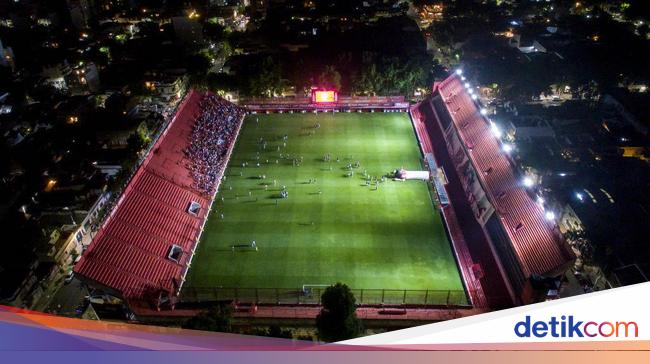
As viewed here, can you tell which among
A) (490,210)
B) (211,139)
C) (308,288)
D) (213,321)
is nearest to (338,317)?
(213,321)

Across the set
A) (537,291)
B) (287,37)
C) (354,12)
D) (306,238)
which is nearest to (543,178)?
(537,291)

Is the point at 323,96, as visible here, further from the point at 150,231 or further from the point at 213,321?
the point at 213,321

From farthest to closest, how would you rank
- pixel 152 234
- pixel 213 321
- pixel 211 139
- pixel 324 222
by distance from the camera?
pixel 211 139 → pixel 324 222 → pixel 152 234 → pixel 213 321

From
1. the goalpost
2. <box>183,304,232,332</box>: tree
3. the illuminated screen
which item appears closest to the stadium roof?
the goalpost

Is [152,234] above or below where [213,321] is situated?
above

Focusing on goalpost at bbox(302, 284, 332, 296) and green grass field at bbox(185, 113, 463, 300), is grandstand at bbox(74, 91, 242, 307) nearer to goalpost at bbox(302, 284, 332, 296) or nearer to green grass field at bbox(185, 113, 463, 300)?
green grass field at bbox(185, 113, 463, 300)

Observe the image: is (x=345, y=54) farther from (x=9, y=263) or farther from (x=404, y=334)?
(x=404, y=334)

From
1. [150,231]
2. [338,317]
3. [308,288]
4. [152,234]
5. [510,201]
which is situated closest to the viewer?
[338,317]
